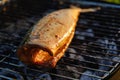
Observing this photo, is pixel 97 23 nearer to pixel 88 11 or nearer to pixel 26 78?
pixel 88 11

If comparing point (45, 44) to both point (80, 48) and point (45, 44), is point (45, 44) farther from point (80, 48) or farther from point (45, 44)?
point (80, 48)

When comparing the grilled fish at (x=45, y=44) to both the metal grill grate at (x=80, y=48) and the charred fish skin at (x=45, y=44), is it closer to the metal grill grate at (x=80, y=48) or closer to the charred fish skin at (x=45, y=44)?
the charred fish skin at (x=45, y=44)

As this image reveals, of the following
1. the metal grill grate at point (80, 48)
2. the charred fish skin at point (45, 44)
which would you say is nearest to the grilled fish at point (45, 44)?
the charred fish skin at point (45, 44)

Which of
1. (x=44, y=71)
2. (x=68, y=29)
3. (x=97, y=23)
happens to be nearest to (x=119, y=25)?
(x=97, y=23)

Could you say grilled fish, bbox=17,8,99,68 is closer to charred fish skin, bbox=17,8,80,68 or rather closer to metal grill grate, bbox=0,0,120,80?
charred fish skin, bbox=17,8,80,68

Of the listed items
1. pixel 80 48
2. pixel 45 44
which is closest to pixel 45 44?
pixel 45 44
